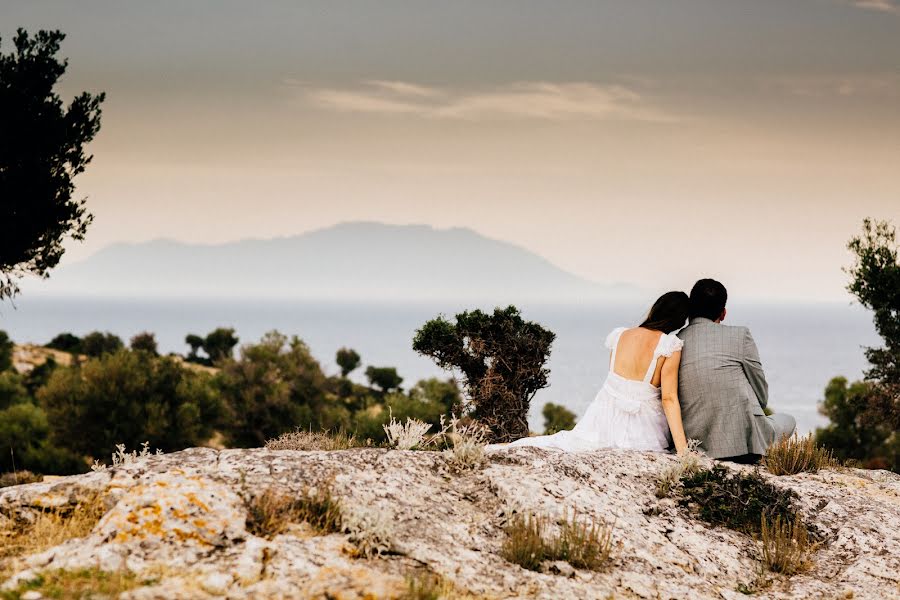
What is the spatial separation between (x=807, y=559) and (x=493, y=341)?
6.92 metres

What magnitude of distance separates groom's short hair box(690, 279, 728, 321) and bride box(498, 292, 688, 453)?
0.19 metres

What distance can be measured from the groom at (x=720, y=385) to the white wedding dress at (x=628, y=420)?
374 mm

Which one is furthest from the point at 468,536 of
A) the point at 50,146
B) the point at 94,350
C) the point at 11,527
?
the point at 94,350

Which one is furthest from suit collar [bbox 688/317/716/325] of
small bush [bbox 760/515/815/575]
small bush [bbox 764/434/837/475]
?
small bush [bbox 760/515/815/575]

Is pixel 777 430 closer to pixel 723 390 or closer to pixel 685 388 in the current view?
pixel 723 390

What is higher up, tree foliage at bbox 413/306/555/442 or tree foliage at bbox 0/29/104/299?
tree foliage at bbox 0/29/104/299

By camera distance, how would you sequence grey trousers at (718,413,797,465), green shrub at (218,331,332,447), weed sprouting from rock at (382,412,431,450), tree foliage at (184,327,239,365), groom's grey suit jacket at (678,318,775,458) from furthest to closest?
tree foliage at (184,327,239,365) → green shrub at (218,331,332,447) → grey trousers at (718,413,797,465) → groom's grey suit jacket at (678,318,775,458) → weed sprouting from rock at (382,412,431,450)

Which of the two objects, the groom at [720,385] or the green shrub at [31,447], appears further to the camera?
the green shrub at [31,447]

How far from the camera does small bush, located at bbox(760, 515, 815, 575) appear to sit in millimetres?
7637

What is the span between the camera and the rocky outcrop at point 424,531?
5809 mm

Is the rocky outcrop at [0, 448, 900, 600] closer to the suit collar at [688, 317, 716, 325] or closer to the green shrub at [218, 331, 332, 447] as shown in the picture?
the suit collar at [688, 317, 716, 325]

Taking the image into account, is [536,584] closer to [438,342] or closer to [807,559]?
[807,559]

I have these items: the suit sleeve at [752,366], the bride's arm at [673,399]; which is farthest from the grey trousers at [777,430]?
the bride's arm at [673,399]

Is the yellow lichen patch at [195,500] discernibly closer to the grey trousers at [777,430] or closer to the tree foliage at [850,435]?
the grey trousers at [777,430]
